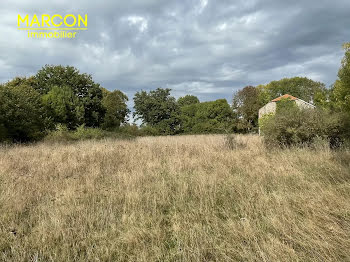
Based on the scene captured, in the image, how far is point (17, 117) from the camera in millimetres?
13742

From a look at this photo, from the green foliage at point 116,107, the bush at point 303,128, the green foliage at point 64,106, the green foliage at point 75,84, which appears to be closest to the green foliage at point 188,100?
the green foliage at point 116,107

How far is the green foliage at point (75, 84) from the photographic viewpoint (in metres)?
22.3

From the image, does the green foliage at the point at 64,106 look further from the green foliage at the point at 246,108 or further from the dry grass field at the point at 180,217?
the green foliage at the point at 246,108

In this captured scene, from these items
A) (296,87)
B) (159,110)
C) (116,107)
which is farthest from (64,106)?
(296,87)

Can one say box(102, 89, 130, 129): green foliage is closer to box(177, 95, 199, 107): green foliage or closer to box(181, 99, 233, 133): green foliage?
box(181, 99, 233, 133): green foliage

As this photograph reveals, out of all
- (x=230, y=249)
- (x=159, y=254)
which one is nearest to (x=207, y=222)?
(x=230, y=249)

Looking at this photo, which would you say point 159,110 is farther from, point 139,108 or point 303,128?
point 303,128

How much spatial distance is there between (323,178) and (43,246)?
17.6ft

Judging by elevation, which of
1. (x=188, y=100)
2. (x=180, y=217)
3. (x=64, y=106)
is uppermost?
(x=188, y=100)

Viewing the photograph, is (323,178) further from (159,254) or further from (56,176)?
(56,176)

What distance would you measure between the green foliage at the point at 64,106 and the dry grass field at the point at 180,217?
15401mm

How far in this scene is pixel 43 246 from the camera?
257 cm

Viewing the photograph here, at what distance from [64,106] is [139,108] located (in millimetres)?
19005

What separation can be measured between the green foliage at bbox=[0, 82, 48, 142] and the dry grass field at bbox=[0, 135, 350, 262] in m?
10.0
